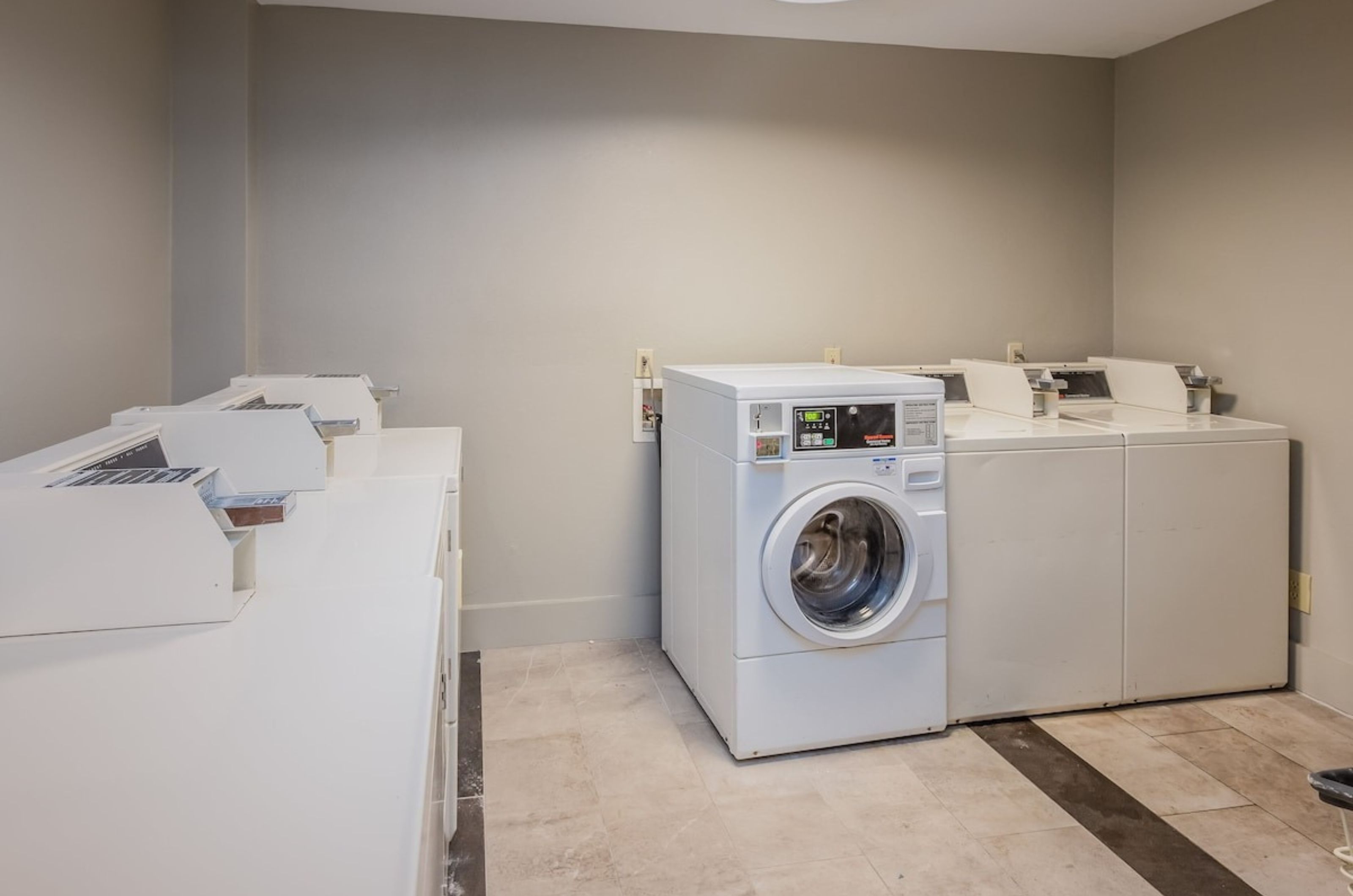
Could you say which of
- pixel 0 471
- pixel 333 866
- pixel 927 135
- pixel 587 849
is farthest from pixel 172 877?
pixel 927 135

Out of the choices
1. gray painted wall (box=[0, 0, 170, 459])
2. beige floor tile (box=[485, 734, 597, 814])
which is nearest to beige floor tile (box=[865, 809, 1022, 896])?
beige floor tile (box=[485, 734, 597, 814])

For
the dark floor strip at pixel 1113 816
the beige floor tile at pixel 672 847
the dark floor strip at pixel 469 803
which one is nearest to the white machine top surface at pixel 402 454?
the dark floor strip at pixel 469 803

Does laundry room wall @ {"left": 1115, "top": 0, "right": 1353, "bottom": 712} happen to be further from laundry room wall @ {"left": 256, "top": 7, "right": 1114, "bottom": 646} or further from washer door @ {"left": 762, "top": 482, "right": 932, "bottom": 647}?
washer door @ {"left": 762, "top": 482, "right": 932, "bottom": 647}

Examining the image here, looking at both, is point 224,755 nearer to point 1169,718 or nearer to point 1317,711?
point 1169,718

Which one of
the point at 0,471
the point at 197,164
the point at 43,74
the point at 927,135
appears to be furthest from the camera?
the point at 927,135

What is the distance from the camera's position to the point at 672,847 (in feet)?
7.59

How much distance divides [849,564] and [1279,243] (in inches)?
72.4

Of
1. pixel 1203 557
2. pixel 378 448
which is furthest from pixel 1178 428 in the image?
pixel 378 448

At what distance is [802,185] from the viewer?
3764mm

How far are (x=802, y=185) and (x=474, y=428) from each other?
1.57 meters

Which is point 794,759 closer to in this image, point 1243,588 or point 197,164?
point 1243,588

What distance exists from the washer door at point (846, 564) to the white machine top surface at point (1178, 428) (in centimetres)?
83

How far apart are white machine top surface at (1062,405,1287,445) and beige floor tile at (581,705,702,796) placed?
168 centimetres

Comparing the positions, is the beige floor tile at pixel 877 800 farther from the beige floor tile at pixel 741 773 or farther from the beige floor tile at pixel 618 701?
the beige floor tile at pixel 618 701
